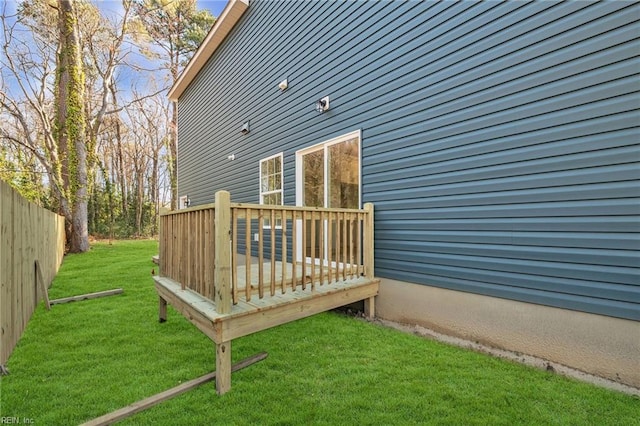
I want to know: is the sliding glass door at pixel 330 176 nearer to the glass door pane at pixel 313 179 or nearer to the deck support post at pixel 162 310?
the glass door pane at pixel 313 179

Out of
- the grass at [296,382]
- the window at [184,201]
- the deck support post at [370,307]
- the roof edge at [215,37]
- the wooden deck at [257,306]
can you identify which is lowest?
the grass at [296,382]

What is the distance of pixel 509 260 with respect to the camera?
273cm

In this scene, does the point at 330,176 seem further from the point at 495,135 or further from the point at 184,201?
the point at 184,201

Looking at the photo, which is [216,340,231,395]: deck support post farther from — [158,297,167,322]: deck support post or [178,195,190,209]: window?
[178,195,190,209]: window

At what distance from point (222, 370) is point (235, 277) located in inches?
26.8

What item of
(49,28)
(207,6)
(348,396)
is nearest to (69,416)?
(348,396)

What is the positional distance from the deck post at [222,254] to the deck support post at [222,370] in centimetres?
28

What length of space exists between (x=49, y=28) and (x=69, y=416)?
46.9 feet

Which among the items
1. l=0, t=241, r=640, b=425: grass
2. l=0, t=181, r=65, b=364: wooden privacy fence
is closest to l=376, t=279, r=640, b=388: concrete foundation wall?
l=0, t=241, r=640, b=425: grass

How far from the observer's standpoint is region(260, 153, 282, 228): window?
5.77m

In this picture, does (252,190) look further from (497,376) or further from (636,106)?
(636,106)

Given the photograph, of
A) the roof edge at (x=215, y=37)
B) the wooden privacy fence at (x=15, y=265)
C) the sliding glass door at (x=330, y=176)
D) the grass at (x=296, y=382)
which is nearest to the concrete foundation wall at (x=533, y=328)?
the grass at (x=296, y=382)

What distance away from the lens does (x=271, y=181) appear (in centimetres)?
604

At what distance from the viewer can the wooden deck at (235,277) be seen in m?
2.32
